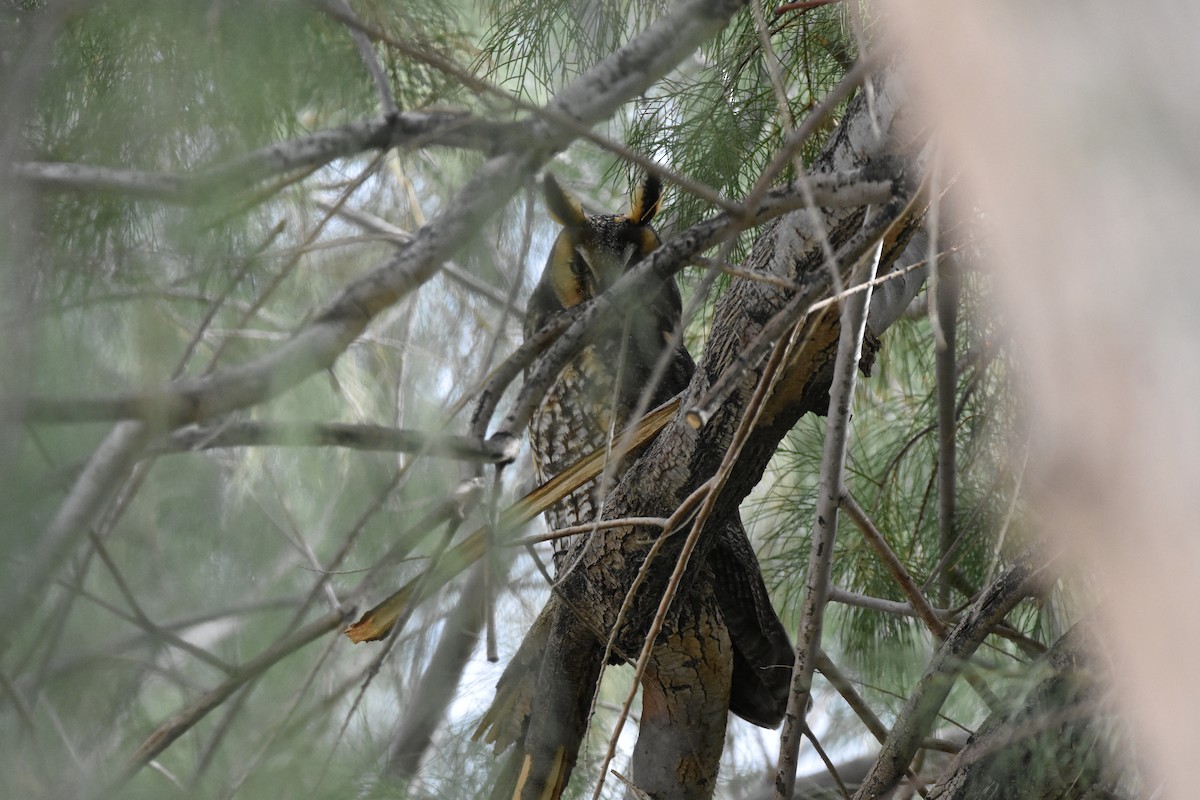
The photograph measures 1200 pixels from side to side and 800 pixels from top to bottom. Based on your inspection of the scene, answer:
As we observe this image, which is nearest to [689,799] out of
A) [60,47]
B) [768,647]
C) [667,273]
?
[768,647]

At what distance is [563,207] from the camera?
2.08m

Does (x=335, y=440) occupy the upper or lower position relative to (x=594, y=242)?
lower

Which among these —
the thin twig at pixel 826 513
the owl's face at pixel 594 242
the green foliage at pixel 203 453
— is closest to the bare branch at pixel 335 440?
the green foliage at pixel 203 453

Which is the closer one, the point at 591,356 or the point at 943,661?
the point at 943,661

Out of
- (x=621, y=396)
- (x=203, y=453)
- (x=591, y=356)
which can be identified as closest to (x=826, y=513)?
(x=203, y=453)

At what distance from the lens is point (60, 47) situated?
1214mm

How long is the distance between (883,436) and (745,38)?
3.57ft

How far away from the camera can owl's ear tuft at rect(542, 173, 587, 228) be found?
204 cm

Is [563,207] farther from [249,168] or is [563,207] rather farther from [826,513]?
[249,168]

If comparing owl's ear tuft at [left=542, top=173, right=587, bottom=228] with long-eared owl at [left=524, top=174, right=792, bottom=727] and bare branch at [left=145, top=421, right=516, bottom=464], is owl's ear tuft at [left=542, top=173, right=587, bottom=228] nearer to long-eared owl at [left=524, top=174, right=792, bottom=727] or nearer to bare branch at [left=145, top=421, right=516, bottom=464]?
long-eared owl at [left=524, top=174, right=792, bottom=727]

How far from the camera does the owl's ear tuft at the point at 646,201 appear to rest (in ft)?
6.59

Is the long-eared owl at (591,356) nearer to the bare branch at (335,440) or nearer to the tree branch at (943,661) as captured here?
the tree branch at (943,661)

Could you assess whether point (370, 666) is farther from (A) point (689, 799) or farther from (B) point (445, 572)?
(A) point (689, 799)

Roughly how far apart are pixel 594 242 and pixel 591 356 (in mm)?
276
